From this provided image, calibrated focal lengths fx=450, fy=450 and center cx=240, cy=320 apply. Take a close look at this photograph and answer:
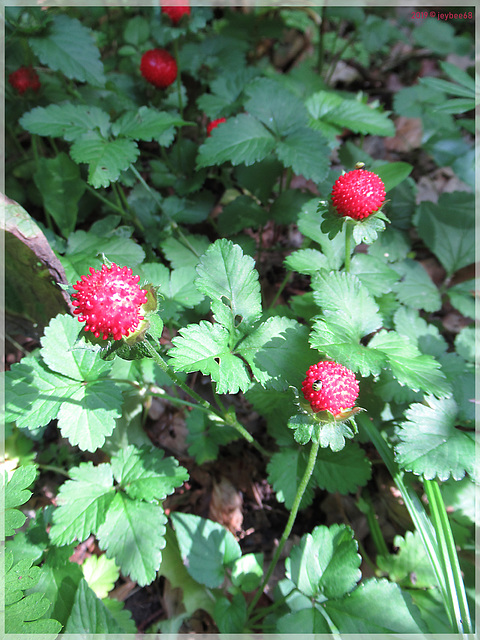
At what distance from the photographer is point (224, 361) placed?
122 centimetres

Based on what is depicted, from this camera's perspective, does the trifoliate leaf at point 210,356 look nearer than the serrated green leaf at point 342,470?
Yes

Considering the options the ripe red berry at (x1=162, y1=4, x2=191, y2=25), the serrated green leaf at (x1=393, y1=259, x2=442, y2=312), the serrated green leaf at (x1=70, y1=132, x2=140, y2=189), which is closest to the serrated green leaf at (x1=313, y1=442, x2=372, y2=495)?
the serrated green leaf at (x1=393, y1=259, x2=442, y2=312)

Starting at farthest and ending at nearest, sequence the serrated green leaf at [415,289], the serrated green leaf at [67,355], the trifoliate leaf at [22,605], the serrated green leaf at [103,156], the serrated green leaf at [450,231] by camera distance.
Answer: the serrated green leaf at [450,231] < the serrated green leaf at [415,289] < the serrated green leaf at [103,156] < the serrated green leaf at [67,355] < the trifoliate leaf at [22,605]

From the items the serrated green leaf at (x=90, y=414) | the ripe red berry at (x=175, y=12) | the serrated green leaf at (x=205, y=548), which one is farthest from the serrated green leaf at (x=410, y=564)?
the ripe red berry at (x=175, y=12)

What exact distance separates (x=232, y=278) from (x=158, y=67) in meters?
1.35

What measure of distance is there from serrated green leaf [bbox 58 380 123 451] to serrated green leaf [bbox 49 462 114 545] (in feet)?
0.63

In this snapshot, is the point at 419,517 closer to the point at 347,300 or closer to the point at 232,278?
the point at 347,300

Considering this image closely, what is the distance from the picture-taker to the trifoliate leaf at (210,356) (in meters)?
1.17

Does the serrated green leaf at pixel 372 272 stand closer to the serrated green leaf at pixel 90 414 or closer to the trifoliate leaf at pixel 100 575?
the serrated green leaf at pixel 90 414

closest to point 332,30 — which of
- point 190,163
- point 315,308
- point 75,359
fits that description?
point 190,163

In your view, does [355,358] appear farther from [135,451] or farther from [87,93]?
[87,93]

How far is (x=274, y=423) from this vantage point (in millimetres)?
1717

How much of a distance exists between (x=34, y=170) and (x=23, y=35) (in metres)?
0.61

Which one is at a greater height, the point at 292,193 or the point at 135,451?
the point at 292,193
